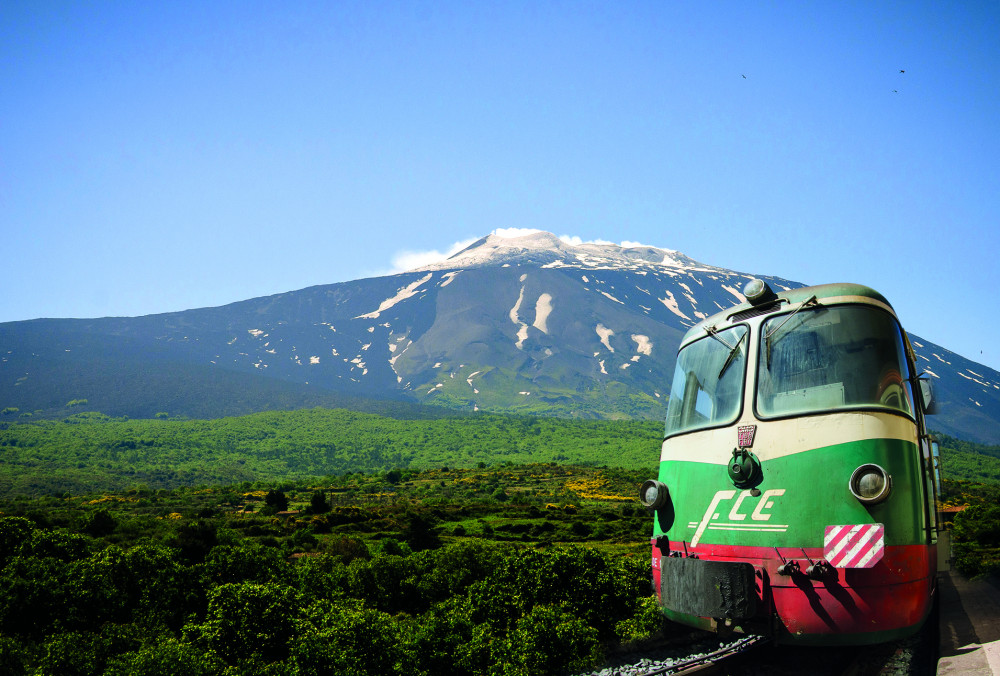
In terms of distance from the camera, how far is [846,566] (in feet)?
24.7

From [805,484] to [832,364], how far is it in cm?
148

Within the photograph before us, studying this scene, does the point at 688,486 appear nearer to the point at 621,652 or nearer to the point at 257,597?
the point at 621,652

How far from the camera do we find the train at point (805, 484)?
762cm

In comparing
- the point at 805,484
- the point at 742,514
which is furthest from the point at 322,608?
the point at 805,484

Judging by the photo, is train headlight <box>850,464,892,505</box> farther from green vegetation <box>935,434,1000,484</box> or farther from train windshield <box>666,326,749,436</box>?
green vegetation <box>935,434,1000,484</box>

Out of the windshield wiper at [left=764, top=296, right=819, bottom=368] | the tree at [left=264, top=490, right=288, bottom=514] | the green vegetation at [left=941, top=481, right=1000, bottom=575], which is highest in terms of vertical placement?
the windshield wiper at [left=764, top=296, right=819, bottom=368]

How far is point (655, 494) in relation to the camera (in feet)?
31.4

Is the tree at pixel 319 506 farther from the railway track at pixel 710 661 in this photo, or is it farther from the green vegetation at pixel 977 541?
the railway track at pixel 710 661

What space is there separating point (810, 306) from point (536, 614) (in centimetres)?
624

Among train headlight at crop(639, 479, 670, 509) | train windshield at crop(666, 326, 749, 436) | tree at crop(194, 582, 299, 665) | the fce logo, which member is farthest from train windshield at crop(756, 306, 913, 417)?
tree at crop(194, 582, 299, 665)

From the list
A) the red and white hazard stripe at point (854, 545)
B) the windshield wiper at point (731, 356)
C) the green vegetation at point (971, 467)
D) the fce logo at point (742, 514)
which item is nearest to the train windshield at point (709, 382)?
the windshield wiper at point (731, 356)

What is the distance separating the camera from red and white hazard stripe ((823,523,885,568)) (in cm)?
746

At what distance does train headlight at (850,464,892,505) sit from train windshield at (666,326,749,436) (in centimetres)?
156

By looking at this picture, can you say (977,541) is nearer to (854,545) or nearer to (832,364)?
(832,364)
